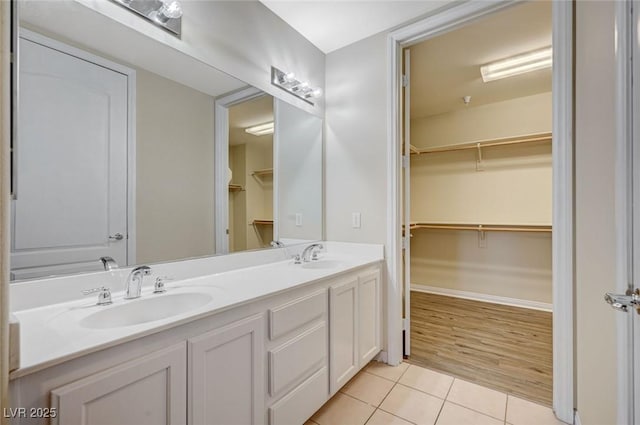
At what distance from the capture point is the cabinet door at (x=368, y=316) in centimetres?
190

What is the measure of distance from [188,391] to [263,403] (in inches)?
15.4

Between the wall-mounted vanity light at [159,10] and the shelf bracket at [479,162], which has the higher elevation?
the wall-mounted vanity light at [159,10]

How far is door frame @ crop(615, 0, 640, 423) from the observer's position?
883mm

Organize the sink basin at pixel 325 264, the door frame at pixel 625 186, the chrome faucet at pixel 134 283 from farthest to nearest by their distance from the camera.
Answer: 1. the sink basin at pixel 325 264
2. the chrome faucet at pixel 134 283
3. the door frame at pixel 625 186

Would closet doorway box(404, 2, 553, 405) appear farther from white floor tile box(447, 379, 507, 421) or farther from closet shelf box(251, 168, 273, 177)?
closet shelf box(251, 168, 273, 177)

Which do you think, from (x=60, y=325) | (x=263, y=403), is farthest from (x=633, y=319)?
(x=60, y=325)

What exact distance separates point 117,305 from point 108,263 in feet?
0.74

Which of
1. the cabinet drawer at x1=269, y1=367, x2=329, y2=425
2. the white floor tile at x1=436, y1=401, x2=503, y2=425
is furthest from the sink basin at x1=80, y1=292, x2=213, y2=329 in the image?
the white floor tile at x1=436, y1=401, x2=503, y2=425

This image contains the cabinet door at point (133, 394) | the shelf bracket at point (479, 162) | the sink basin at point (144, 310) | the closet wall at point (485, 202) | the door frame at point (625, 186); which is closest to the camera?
the cabinet door at point (133, 394)

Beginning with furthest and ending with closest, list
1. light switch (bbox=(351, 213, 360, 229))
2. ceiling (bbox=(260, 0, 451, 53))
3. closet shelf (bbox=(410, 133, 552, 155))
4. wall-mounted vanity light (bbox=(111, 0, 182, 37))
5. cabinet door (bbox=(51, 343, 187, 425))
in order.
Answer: closet shelf (bbox=(410, 133, 552, 155))
light switch (bbox=(351, 213, 360, 229))
ceiling (bbox=(260, 0, 451, 53))
wall-mounted vanity light (bbox=(111, 0, 182, 37))
cabinet door (bbox=(51, 343, 187, 425))

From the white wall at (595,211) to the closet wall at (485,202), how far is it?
2070 mm

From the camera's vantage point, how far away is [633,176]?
0.88 metres

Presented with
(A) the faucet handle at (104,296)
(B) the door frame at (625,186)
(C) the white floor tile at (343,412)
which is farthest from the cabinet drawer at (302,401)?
(B) the door frame at (625,186)

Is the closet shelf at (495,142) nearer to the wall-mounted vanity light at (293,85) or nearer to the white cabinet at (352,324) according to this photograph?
the wall-mounted vanity light at (293,85)
